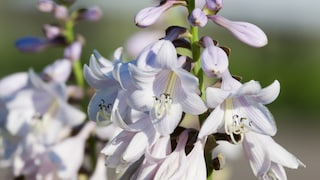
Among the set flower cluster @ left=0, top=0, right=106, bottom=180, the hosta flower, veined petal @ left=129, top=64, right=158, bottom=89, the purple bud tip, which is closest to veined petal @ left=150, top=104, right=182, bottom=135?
the hosta flower

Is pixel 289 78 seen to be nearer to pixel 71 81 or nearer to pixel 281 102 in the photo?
pixel 281 102

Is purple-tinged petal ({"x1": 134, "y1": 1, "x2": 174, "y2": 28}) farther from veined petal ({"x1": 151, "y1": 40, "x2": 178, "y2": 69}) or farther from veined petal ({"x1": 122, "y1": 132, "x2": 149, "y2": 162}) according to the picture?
veined petal ({"x1": 122, "y1": 132, "x2": 149, "y2": 162})

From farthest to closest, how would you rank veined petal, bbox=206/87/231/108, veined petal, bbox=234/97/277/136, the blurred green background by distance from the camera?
the blurred green background < veined petal, bbox=234/97/277/136 < veined petal, bbox=206/87/231/108

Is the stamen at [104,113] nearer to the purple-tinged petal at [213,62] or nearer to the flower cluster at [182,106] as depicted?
the flower cluster at [182,106]

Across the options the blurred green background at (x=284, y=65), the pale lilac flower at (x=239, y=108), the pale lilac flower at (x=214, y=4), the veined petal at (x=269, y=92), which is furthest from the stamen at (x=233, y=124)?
the blurred green background at (x=284, y=65)

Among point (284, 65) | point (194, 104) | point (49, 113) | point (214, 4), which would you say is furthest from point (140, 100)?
point (284, 65)

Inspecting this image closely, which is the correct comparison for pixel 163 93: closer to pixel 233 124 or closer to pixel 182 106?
pixel 182 106

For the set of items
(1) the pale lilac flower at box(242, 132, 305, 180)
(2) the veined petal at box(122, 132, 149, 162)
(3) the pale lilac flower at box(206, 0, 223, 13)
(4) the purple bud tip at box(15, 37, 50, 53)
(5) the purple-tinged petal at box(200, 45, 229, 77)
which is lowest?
(4) the purple bud tip at box(15, 37, 50, 53)

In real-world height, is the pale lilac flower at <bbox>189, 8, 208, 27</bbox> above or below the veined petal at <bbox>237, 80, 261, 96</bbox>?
above
